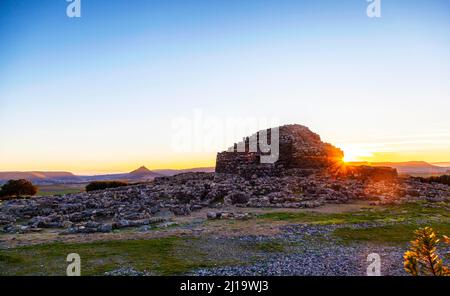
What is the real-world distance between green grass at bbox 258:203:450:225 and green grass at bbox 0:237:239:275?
6934 millimetres

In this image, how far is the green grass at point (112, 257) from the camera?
11953 millimetres

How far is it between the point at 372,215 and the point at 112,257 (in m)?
14.5

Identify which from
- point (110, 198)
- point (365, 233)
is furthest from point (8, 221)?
point (365, 233)

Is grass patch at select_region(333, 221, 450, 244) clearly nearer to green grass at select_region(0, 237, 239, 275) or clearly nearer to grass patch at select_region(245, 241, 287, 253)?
grass patch at select_region(245, 241, 287, 253)

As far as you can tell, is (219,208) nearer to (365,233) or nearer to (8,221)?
(365,233)

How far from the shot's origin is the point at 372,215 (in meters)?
20.8

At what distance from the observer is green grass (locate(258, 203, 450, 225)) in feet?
63.6

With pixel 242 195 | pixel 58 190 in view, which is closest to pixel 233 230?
pixel 242 195

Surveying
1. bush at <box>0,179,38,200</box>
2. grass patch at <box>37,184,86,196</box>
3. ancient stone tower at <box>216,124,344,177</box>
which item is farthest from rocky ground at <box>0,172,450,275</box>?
grass patch at <box>37,184,86,196</box>

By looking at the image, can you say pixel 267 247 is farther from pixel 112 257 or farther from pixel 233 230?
pixel 112 257

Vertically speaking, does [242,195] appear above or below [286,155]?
below

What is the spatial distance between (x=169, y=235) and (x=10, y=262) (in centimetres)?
625

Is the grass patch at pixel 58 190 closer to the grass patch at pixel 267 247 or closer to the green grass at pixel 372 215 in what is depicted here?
the green grass at pixel 372 215
